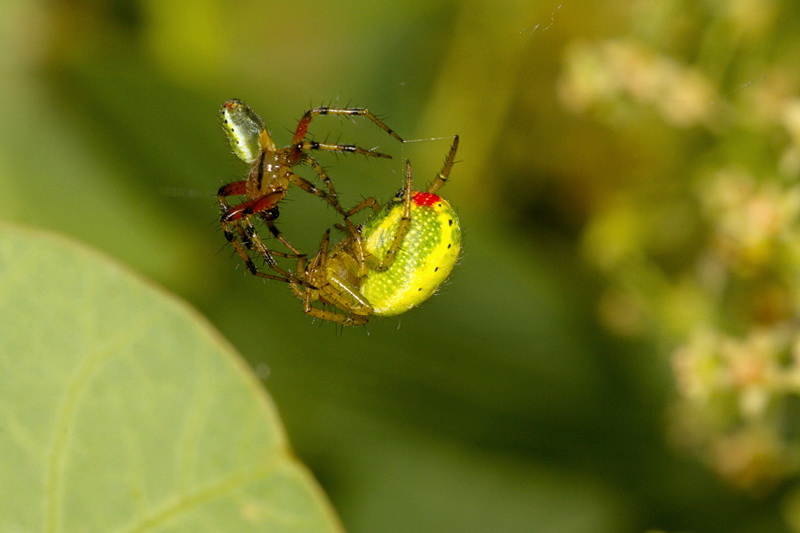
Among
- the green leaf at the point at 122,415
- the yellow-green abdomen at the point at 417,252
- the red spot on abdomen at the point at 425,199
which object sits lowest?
the green leaf at the point at 122,415

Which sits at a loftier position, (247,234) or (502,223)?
(502,223)

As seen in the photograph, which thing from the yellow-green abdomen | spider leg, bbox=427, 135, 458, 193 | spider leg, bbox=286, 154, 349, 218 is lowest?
the yellow-green abdomen

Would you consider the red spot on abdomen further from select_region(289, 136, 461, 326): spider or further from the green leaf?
the green leaf

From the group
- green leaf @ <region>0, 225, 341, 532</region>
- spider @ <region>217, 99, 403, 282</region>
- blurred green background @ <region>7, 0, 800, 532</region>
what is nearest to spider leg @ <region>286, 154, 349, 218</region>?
spider @ <region>217, 99, 403, 282</region>

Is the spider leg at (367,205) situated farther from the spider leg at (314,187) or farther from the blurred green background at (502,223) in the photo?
the blurred green background at (502,223)

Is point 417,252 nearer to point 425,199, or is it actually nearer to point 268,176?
point 425,199

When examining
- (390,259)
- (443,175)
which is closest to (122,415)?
(390,259)

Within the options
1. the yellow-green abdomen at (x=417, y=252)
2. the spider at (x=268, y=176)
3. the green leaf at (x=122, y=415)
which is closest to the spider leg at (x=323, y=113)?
the spider at (x=268, y=176)

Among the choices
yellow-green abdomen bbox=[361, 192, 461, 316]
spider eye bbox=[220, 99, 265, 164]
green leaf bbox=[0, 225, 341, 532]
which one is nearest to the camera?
green leaf bbox=[0, 225, 341, 532]
